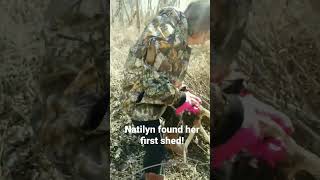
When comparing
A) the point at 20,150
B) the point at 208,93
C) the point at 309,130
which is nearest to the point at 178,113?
the point at 208,93

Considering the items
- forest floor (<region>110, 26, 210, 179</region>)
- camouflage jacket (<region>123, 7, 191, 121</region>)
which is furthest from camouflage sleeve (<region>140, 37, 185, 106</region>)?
forest floor (<region>110, 26, 210, 179</region>)

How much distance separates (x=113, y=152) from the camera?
2.61m

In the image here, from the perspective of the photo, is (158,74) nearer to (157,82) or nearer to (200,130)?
(157,82)

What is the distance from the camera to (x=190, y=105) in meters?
2.61

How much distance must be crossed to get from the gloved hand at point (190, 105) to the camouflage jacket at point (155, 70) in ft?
0.14

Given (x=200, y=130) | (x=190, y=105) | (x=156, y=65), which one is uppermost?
(x=156, y=65)

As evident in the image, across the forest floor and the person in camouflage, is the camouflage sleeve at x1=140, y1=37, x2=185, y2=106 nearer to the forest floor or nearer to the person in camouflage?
the person in camouflage

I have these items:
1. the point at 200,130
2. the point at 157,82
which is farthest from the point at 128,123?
A: the point at 200,130

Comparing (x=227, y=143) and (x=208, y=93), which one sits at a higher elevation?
(x=208, y=93)

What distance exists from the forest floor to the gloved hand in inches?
1.4

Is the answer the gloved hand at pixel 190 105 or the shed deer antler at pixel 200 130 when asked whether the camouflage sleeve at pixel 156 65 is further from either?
the shed deer antler at pixel 200 130

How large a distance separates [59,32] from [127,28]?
404 mm

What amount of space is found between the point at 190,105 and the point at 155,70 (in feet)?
0.97

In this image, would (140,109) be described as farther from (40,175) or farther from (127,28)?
(40,175)
